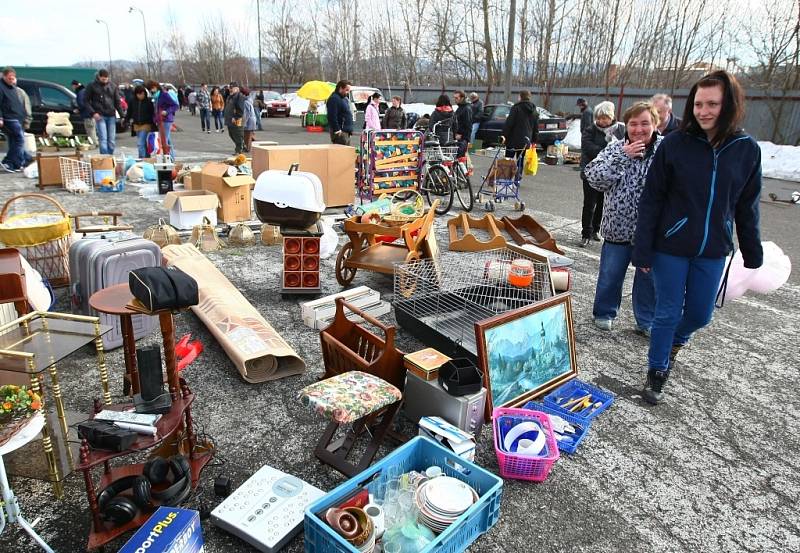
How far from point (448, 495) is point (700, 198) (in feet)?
7.24

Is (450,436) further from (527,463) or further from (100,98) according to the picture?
(100,98)

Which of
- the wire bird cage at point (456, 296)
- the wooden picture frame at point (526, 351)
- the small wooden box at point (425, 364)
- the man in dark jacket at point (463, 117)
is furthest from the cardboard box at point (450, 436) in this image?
the man in dark jacket at point (463, 117)

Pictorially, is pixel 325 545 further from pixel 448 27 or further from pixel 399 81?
pixel 399 81

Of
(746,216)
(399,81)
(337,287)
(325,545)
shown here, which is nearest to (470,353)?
(325,545)

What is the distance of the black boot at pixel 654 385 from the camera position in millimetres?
3430

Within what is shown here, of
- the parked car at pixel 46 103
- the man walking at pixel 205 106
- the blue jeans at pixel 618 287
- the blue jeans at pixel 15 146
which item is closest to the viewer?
the blue jeans at pixel 618 287

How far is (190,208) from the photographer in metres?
6.79

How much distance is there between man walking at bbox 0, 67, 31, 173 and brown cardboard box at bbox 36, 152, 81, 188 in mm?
1426

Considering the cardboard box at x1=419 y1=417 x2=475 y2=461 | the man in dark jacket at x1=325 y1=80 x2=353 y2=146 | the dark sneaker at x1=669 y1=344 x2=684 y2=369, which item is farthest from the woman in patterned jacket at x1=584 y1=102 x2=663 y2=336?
the man in dark jacket at x1=325 y1=80 x2=353 y2=146

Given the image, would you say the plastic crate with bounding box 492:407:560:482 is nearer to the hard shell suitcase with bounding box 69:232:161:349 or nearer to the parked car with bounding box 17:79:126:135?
the hard shell suitcase with bounding box 69:232:161:349

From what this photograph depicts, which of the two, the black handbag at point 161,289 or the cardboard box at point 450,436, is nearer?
the black handbag at point 161,289

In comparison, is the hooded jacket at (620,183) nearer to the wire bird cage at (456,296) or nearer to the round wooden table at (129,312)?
the wire bird cage at (456,296)

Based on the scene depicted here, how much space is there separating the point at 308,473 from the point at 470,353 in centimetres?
126

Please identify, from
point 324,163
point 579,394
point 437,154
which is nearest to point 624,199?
point 579,394
